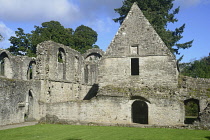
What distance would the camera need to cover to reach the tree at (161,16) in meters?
30.5

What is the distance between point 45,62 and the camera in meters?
18.8

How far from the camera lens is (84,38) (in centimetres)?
4138

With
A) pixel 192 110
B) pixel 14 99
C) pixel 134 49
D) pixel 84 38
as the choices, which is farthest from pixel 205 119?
pixel 84 38

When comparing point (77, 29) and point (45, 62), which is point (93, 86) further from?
point (77, 29)

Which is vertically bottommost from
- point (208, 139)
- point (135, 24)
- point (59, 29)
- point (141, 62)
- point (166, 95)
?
point (208, 139)

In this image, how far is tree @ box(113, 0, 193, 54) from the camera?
30453mm

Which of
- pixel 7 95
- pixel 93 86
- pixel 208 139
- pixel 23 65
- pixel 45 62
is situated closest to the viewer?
pixel 208 139

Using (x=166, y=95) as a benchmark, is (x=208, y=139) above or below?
below

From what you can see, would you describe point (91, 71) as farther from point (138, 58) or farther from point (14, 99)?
point (14, 99)

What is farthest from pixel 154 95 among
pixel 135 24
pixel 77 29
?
pixel 77 29

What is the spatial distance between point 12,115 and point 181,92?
1066 centimetres

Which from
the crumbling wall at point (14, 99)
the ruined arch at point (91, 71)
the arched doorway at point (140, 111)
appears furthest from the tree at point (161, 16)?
the crumbling wall at point (14, 99)

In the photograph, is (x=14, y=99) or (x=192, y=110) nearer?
(x=14, y=99)

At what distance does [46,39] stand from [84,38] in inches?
283
